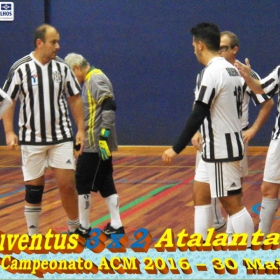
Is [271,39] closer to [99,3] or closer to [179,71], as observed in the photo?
[179,71]

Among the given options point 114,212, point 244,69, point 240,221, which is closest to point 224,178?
point 240,221

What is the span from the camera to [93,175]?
6.64 metres

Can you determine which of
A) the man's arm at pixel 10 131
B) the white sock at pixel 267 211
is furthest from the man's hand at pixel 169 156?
the man's arm at pixel 10 131

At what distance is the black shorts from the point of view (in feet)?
21.8

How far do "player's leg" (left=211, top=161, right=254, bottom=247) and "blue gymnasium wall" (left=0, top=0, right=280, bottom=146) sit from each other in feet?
24.8

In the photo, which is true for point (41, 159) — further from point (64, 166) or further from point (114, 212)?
point (114, 212)

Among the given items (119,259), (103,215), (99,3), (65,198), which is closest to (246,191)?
(103,215)

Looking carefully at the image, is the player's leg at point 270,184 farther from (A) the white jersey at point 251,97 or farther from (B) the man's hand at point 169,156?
(B) the man's hand at point 169,156

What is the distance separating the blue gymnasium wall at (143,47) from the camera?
492 inches

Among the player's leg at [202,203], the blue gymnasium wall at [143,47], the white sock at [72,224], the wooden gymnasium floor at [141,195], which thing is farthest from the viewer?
the blue gymnasium wall at [143,47]

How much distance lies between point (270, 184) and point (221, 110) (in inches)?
42.0

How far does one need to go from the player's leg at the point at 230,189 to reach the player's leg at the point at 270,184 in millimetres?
670

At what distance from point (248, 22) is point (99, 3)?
106 inches

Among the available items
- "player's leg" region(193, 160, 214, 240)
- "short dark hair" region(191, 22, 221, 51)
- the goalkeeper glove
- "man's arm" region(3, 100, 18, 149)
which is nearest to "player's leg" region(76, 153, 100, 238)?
the goalkeeper glove
